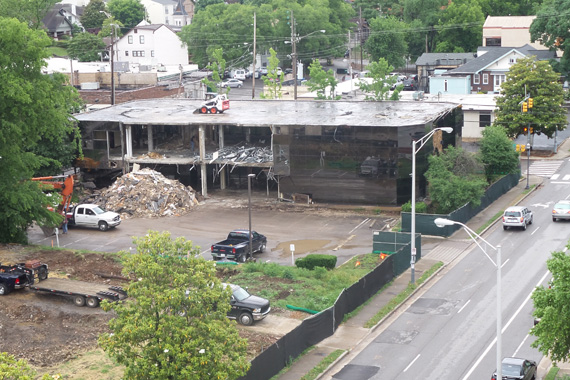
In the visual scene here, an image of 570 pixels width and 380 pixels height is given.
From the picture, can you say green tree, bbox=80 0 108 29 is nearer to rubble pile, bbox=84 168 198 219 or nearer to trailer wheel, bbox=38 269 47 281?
rubble pile, bbox=84 168 198 219

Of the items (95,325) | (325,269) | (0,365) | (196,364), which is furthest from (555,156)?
(0,365)

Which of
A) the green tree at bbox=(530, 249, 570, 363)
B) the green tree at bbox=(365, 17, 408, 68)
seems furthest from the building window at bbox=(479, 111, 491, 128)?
the green tree at bbox=(530, 249, 570, 363)

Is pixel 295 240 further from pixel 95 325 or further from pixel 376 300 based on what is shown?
pixel 95 325

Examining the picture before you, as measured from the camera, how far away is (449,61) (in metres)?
119

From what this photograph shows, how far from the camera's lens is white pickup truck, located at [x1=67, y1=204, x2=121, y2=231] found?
5691 centimetres

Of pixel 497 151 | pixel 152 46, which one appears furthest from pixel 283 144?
pixel 152 46

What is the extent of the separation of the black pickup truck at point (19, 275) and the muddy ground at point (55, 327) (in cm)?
42

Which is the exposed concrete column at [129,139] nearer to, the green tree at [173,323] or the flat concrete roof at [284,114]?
the flat concrete roof at [284,114]

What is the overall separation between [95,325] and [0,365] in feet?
50.9

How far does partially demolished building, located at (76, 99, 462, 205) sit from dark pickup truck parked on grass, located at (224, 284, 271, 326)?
25607mm

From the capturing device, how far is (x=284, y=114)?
2689 inches

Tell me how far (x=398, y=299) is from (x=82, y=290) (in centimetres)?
1517

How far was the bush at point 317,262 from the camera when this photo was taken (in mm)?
45594

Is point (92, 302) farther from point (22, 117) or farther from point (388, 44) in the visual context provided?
point (388, 44)
